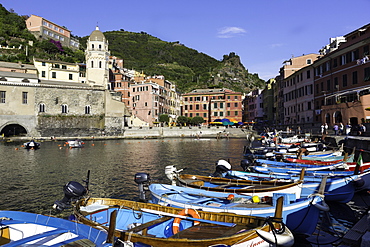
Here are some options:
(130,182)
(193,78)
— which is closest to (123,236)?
(130,182)

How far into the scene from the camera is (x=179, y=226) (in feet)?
26.7

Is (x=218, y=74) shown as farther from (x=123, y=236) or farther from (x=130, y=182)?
(x=123, y=236)

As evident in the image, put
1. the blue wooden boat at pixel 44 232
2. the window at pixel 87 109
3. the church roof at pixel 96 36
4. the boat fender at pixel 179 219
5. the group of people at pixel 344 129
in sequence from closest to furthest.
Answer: the blue wooden boat at pixel 44 232, the boat fender at pixel 179 219, the group of people at pixel 344 129, the window at pixel 87 109, the church roof at pixel 96 36

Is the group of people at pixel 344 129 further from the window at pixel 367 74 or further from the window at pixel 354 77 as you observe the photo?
the window at pixel 354 77

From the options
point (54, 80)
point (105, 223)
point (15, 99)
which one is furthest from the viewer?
point (54, 80)

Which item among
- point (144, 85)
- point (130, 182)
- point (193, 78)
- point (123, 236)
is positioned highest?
point (193, 78)

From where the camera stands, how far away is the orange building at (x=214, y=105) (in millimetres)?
91188

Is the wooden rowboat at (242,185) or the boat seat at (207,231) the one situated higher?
the wooden rowboat at (242,185)

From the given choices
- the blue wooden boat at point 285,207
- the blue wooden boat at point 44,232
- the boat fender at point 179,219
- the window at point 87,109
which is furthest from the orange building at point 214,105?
the blue wooden boat at point 44,232

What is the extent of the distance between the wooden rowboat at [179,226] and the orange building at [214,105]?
3265 inches

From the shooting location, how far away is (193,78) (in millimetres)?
147250

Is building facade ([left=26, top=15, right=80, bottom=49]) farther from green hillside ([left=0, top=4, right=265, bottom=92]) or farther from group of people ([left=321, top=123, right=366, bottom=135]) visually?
group of people ([left=321, top=123, right=366, bottom=135])

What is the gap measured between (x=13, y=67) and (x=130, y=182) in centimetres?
7027

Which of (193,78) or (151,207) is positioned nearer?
(151,207)
